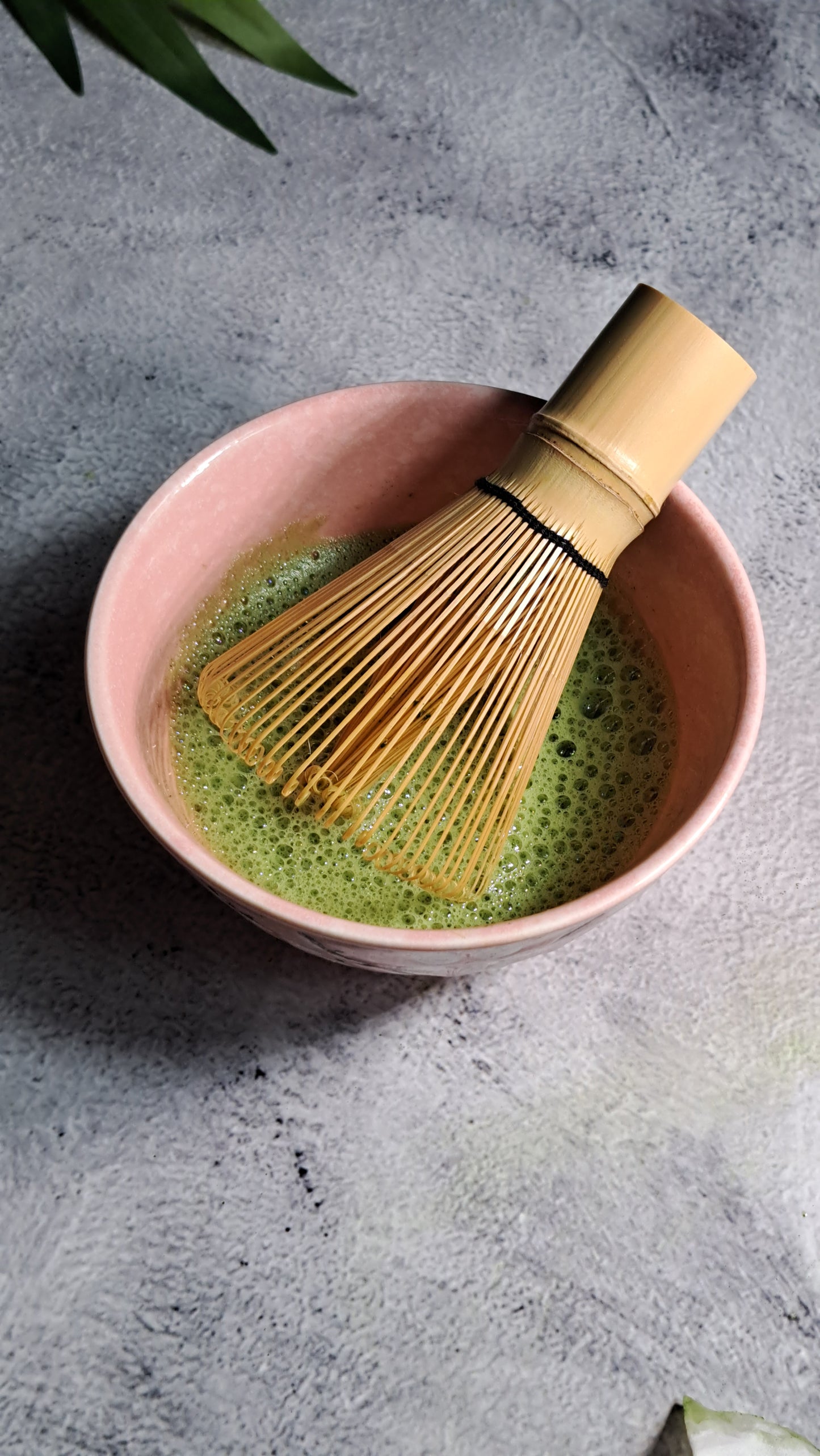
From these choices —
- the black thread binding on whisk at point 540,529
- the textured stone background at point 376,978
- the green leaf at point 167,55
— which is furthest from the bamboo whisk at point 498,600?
the green leaf at point 167,55

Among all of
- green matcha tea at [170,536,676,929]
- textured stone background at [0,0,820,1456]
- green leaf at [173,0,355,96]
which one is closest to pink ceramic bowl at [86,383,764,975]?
green matcha tea at [170,536,676,929]

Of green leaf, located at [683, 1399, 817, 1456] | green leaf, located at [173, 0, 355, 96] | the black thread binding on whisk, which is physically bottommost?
green leaf, located at [683, 1399, 817, 1456]

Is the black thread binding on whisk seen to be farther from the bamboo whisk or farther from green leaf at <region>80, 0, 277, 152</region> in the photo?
green leaf at <region>80, 0, 277, 152</region>

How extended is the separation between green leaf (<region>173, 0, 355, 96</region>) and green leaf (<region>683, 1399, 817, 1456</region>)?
579 millimetres

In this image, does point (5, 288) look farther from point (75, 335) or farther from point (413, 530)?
point (413, 530)

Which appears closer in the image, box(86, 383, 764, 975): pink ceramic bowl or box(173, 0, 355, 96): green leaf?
box(173, 0, 355, 96): green leaf

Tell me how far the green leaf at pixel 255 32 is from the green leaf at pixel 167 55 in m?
0.02

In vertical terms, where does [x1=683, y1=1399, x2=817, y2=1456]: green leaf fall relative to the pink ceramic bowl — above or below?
below

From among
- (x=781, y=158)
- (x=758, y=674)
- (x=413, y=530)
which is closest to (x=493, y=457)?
(x=413, y=530)

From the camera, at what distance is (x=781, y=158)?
0.90m

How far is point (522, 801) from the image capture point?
0.62m

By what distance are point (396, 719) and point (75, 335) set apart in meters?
0.40

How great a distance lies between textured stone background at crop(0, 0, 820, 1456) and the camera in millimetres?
610

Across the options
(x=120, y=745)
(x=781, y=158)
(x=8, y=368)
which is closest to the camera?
(x=120, y=745)
